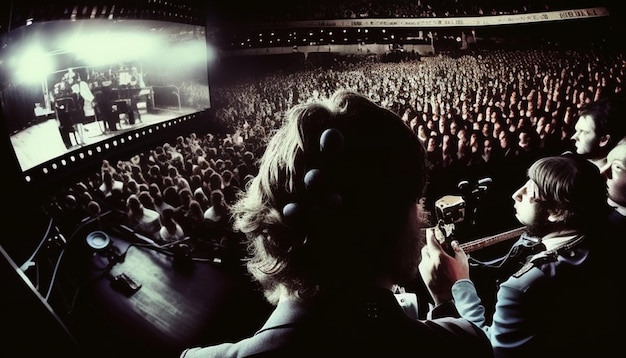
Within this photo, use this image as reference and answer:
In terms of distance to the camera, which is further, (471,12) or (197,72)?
(471,12)

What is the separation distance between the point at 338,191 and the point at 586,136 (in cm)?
268

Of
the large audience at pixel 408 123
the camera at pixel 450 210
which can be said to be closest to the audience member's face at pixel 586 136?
the large audience at pixel 408 123

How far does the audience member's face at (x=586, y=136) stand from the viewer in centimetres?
250

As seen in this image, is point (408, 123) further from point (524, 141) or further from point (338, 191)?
point (338, 191)

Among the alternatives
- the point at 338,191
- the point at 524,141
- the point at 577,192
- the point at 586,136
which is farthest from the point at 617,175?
the point at 338,191

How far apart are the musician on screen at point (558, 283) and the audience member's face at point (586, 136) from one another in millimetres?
1420

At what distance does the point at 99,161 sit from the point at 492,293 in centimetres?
228

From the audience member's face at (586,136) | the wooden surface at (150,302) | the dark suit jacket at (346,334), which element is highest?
the audience member's face at (586,136)

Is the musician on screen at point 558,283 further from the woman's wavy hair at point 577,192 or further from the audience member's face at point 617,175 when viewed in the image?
the audience member's face at point 617,175

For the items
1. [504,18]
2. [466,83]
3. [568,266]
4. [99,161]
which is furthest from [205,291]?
[504,18]

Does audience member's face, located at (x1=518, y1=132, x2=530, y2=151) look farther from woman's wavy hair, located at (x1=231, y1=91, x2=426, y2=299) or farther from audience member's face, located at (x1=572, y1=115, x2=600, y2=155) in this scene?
woman's wavy hair, located at (x1=231, y1=91, x2=426, y2=299)

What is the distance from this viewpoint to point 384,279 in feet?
2.93

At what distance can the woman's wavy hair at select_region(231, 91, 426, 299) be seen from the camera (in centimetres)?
79

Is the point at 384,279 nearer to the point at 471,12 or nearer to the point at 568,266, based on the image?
the point at 568,266
